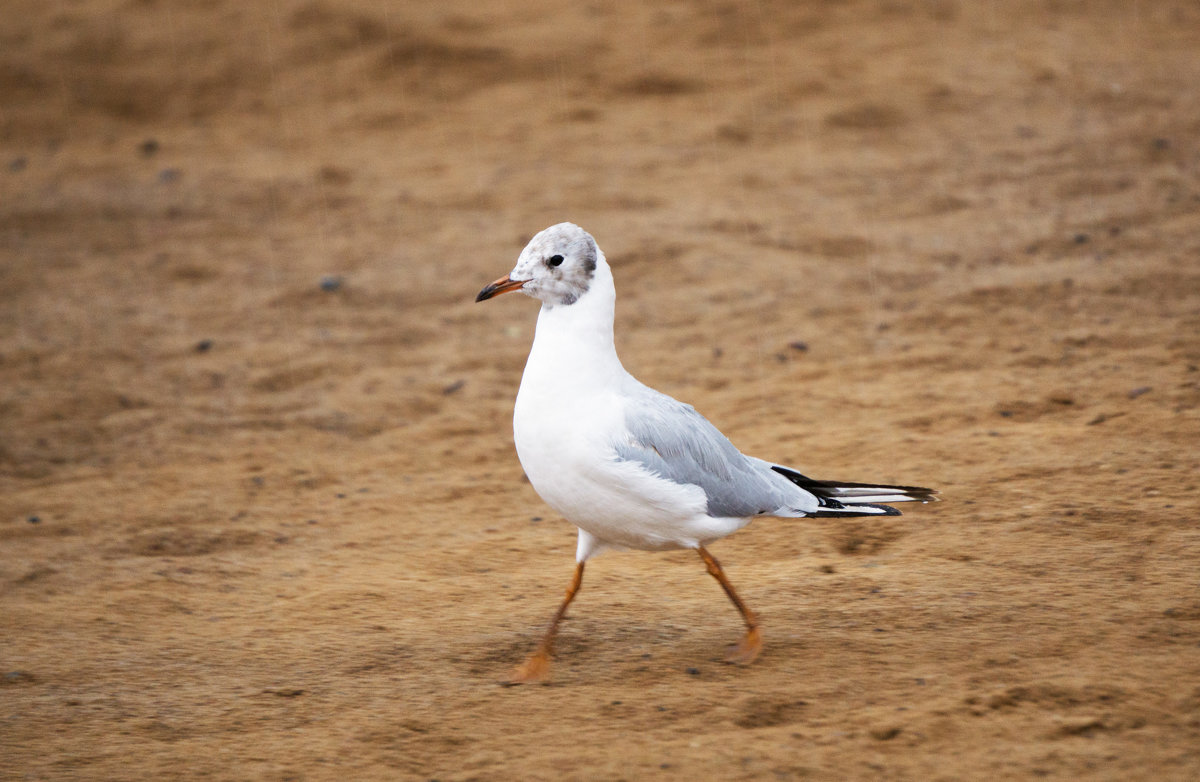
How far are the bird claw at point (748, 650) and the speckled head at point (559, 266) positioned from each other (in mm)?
1170

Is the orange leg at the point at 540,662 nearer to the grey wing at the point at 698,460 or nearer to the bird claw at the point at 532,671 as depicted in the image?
the bird claw at the point at 532,671

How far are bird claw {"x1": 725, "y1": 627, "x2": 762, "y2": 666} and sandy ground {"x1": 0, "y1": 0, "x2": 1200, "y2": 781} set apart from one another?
4cm

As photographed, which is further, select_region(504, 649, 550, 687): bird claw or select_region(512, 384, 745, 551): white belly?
select_region(504, 649, 550, 687): bird claw

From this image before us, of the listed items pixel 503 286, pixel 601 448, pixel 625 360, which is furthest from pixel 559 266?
pixel 625 360

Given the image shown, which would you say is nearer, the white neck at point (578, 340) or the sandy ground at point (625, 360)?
the sandy ground at point (625, 360)

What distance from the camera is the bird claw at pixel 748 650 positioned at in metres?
3.44

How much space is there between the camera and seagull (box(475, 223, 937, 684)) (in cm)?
330

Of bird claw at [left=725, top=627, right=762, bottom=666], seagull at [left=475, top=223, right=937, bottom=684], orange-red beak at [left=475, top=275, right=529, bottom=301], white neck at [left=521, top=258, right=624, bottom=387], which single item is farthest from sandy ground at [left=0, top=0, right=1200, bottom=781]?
orange-red beak at [left=475, top=275, right=529, bottom=301]

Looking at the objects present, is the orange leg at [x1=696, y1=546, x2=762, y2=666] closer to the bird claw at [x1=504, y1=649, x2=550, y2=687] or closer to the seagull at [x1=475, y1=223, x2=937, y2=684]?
the seagull at [x1=475, y1=223, x2=937, y2=684]

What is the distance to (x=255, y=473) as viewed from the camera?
5.48 m

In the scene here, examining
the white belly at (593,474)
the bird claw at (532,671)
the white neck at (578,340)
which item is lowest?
the bird claw at (532,671)

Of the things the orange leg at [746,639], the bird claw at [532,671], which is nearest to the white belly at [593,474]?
the orange leg at [746,639]

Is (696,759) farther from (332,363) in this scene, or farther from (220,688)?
(332,363)

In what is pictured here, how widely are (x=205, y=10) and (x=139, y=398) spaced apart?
22.3ft
